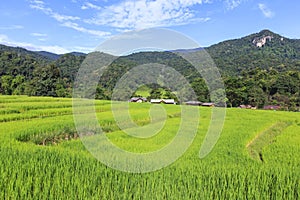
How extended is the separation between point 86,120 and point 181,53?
4.36m

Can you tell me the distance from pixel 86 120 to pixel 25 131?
8.38 feet

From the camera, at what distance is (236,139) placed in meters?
9.04

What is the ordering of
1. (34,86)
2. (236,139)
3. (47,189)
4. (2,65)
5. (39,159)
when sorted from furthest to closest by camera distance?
(2,65)
(34,86)
(236,139)
(39,159)
(47,189)

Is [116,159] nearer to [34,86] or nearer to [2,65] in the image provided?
[34,86]

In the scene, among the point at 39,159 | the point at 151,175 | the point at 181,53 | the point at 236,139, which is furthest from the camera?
the point at 181,53

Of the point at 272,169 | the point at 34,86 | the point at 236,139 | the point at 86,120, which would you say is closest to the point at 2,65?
the point at 34,86

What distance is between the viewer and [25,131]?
916cm

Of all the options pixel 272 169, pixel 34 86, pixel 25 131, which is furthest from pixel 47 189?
pixel 34 86

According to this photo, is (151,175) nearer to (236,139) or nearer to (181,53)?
(236,139)

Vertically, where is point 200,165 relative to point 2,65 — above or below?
below

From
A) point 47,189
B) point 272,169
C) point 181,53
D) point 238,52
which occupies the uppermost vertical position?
point 238,52

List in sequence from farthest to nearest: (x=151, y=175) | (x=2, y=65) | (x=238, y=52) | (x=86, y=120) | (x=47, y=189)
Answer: (x=238, y=52), (x=2, y=65), (x=86, y=120), (x=151, y=175), (x=47, y=189)

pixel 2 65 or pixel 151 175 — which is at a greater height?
pixel 2 65

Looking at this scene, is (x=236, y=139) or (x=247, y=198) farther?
(x=236, y=139)
